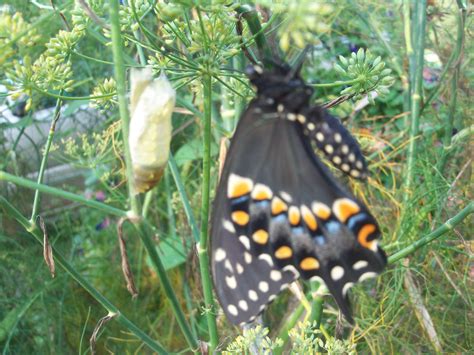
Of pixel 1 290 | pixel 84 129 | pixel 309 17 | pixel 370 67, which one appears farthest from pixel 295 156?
pixel 84 129

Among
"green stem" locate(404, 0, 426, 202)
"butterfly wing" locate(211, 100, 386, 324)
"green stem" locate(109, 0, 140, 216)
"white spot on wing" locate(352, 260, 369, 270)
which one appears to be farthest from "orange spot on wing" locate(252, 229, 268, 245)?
"green stem" locate(404, 0, 426, 202)

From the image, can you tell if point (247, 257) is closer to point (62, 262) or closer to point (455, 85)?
point (62, 262)

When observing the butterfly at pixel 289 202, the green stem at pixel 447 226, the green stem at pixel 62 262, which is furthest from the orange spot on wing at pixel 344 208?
the green stem at pixel 62 262

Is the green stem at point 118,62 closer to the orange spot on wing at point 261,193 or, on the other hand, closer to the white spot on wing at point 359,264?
the orange spot on wing at point 261,193

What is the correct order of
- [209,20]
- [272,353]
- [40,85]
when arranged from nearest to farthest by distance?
[209,20]
[40,85]
[272,353]

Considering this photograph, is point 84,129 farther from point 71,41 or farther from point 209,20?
point 209,20

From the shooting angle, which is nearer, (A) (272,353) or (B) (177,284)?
(A) (272,353)

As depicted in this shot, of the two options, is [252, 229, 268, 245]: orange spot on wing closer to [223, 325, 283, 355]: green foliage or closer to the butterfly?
the butterfly
